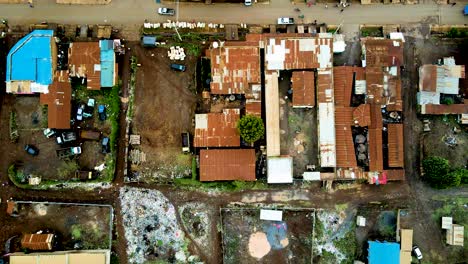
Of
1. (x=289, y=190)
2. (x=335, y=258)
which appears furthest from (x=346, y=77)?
(x=335, y=258)

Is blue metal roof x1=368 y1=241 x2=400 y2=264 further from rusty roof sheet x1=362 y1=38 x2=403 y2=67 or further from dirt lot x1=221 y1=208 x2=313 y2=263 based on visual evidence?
rusty roof sheet x1=362 y1=38 x2=403 y2=67

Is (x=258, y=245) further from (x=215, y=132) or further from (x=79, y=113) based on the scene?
(x=79, y=113)

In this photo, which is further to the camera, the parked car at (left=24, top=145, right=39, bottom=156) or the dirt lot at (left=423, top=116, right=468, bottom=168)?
the dirt lot at (left=423, top=116, right=468, bottom=168)

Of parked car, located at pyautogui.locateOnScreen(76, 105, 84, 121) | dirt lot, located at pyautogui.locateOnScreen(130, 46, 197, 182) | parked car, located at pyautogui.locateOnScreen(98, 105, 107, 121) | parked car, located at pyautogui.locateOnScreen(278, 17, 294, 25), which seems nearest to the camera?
parked car, located at pyautogui.locateOnScreen(76, 105, 84, 121)

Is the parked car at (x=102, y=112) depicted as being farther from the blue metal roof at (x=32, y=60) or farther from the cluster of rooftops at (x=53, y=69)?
the blue metal roof at (x=32, y=60)

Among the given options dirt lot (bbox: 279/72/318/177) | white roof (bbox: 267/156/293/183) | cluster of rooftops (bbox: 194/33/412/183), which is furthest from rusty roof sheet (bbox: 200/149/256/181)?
dirt lot (bbox: 279/72/318/177)

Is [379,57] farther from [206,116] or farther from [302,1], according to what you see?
[206,116]

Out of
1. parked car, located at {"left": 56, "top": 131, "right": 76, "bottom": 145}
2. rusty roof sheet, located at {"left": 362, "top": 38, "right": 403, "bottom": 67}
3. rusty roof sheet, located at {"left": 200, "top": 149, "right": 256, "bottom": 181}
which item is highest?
rusty roof sheet, located at {"left": 362, "top": 38, "right": 403, "bottom": 67}

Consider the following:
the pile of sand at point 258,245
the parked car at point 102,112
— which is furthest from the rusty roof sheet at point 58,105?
the pile of sand at point 258,245
